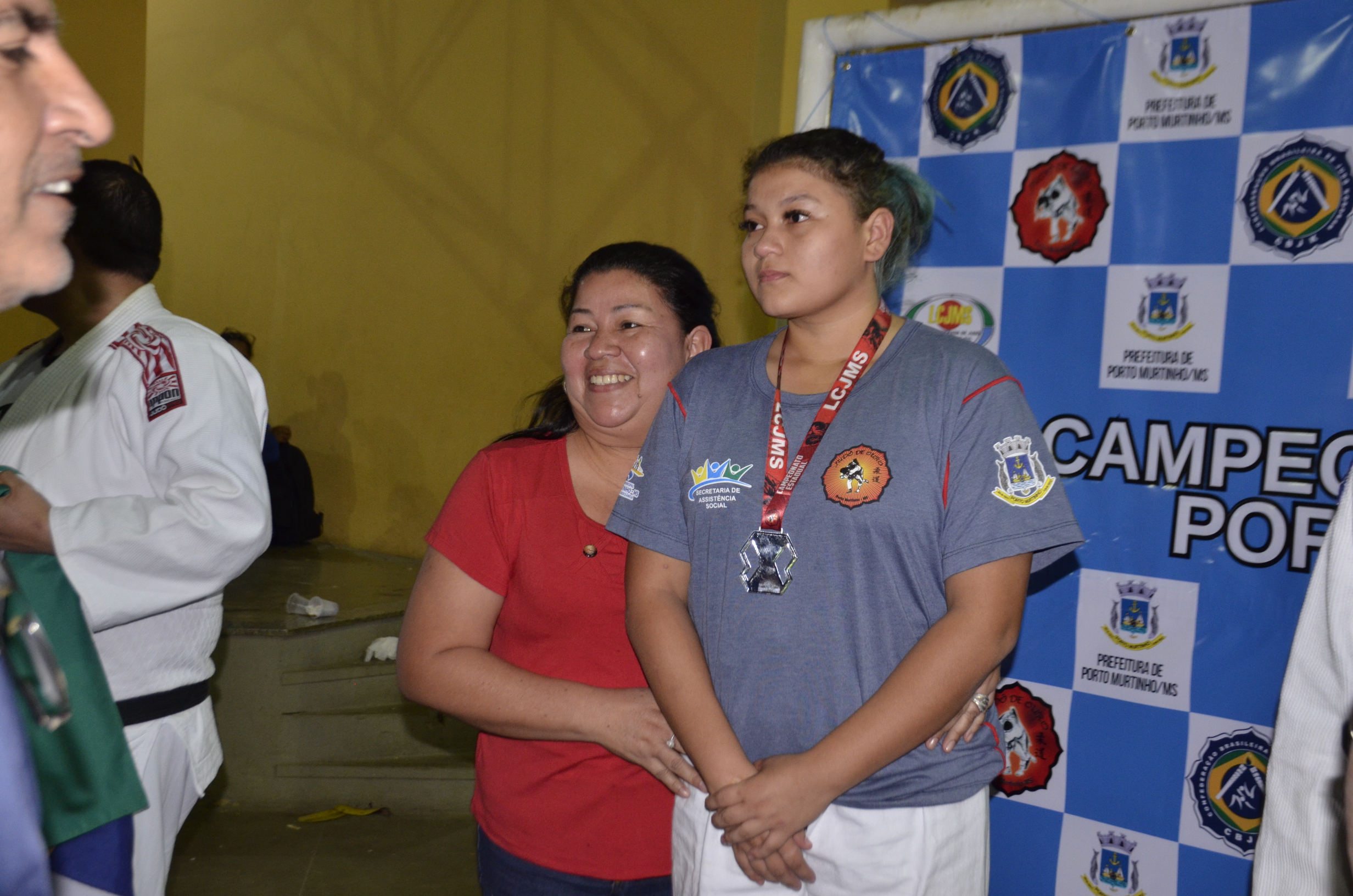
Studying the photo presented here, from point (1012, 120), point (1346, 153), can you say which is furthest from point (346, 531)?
point (1346, 153)

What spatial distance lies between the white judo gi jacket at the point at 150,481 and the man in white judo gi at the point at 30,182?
0.98 metres

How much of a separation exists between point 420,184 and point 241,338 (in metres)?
1.57

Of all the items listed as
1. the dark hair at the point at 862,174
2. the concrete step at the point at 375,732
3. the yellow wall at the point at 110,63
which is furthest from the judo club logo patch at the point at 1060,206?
the yellow wall at the point at 110,63

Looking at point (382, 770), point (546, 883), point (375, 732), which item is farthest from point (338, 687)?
point (546, 883)

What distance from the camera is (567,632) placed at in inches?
67.0

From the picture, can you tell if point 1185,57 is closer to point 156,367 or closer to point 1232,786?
point 1232,786

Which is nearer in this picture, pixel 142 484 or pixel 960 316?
pixel 142 484

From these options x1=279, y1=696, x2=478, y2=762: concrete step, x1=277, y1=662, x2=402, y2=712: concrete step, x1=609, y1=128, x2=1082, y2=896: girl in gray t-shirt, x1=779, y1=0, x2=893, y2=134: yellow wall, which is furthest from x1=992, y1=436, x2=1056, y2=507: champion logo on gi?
x1=779, y1=0, x2=893, y2=134: yellow wall

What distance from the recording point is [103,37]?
30.5 ft

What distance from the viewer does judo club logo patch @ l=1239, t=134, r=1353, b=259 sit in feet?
5.96

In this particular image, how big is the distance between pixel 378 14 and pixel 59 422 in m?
5.68

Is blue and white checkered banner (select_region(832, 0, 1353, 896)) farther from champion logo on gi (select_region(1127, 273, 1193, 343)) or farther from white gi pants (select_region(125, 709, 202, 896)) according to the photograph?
white gi pants (select_region(125, 709, 202, 896))

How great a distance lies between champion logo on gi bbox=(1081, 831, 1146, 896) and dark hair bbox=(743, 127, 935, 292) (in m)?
1.20

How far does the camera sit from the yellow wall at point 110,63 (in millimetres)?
9188
